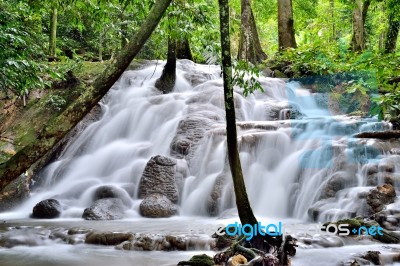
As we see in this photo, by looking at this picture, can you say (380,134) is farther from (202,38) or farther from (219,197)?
(202,38)

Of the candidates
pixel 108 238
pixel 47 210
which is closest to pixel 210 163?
pixel 47 210

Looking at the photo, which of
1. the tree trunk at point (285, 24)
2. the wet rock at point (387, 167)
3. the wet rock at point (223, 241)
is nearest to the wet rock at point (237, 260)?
the wet rock at point (223, 241)

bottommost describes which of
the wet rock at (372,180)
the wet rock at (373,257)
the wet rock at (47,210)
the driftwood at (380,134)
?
the wet rock at (47,210)

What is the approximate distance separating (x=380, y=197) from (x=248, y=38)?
28.1 ft

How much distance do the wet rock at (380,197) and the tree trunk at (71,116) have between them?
487 centimetres

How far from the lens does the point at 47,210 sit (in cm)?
863

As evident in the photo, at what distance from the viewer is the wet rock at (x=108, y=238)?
20.0 feet

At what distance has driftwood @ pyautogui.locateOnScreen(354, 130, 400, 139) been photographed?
342 inches

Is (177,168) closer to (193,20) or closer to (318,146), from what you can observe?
(318,146)

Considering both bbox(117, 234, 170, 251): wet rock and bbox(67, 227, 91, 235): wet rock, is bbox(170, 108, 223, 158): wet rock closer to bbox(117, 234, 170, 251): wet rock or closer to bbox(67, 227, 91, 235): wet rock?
bbox(67, 227, 91, 235): wet rock

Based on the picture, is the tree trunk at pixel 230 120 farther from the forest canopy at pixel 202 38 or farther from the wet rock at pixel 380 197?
the wet rock at pixel 380 197

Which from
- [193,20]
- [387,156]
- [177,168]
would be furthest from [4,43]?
[387,156]

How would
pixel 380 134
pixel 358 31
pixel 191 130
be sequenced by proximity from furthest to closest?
pixel 358 31 < pixel 191 130 < pixel 380 134

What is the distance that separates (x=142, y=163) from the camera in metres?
10.6
